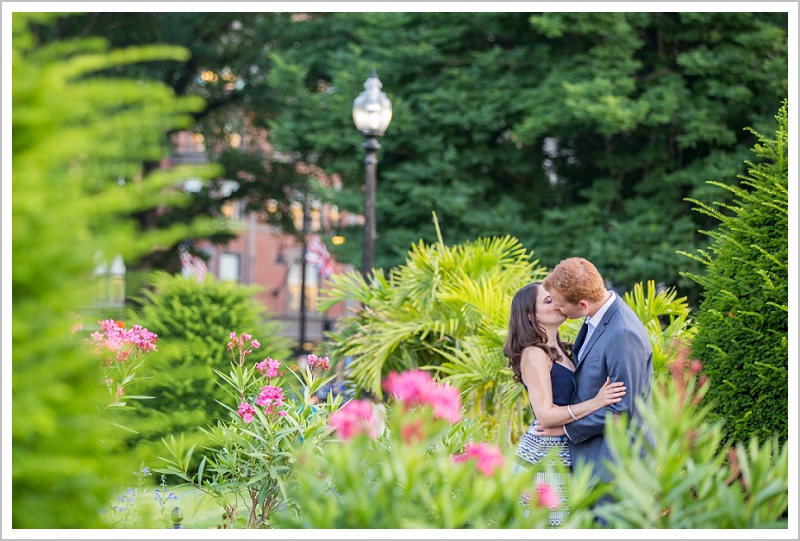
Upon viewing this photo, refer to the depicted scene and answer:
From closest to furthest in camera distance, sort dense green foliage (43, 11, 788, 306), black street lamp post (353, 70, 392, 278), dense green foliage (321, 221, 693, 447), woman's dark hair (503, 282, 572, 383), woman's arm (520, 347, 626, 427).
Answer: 1. woman's arm (520, 347, 626, 427)
2. woman's dark hair (503, 282, 572, 383)
3. dense green foliage (321, 221, 693, 447)
4. black street lamp post (353, 70, 392, 278)
5. dense green foliage (43, 11, 788, 306)

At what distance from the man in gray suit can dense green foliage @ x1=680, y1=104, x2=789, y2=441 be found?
1.42 ft

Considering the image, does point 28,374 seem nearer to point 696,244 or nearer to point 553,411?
point 553,411

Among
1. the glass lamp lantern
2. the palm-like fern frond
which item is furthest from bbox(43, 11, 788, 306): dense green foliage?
the palm-like fern frond

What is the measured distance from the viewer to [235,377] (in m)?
4.41

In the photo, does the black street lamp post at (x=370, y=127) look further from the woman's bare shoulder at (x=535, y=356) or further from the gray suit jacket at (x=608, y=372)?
the gray suit jacket at (x=608, y=372)

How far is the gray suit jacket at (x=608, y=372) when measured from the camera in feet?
11.7

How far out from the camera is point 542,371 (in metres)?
3.76

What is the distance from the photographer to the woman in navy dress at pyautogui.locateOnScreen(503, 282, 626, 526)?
12.1 ft

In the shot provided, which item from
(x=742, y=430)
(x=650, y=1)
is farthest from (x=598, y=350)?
(x=650, y=1)

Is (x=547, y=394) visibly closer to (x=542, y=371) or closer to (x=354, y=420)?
(x=542, y=371)

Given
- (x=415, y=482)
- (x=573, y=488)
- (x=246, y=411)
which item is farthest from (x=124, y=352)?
(x=573, y=488)

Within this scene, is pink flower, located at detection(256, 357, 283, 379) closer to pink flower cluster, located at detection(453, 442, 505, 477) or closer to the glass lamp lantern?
pink flower cluster, located at detection(453, 442, 505, 477)

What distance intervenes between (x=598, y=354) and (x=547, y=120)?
1124 cm

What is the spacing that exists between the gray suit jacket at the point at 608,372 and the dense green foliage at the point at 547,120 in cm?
983
